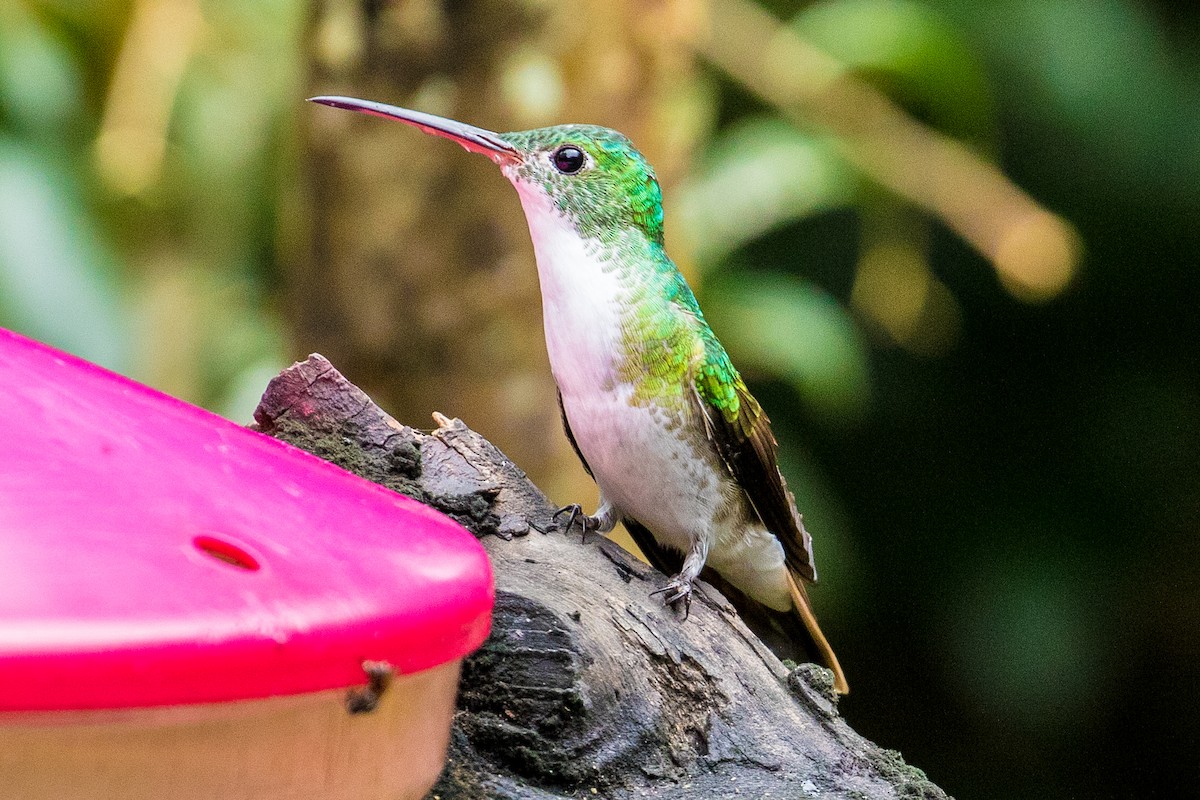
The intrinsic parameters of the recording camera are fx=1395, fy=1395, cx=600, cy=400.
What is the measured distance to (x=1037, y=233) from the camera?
4156 mm

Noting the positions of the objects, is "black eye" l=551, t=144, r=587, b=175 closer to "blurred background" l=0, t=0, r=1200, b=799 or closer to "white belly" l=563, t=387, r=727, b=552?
"white belly" l=563, t=387, r=727, b=552

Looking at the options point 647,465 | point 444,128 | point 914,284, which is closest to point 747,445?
point 647,465

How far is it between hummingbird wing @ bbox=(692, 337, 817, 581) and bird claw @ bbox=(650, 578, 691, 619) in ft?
1.16

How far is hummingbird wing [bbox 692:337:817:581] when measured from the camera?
197cm

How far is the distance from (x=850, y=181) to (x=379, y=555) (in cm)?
406

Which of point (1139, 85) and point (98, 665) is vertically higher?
point (1139, 85)

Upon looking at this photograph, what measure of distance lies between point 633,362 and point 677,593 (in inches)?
14.4

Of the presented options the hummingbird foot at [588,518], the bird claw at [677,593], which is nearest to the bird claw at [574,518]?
the hummingbird foot at [588,518]

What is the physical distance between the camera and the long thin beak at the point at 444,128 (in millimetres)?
1669

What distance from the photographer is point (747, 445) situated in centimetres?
204

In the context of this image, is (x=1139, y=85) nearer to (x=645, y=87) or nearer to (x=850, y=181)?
(x=850, y=181)

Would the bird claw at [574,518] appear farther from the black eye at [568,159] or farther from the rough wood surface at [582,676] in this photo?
the black eye at [568,159]

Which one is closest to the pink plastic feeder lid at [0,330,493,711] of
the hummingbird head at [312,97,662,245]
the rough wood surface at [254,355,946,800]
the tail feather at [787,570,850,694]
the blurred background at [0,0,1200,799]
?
the rough wood surface at [254,355,946,800]

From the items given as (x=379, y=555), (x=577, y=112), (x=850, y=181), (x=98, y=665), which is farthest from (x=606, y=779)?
(x=850, y=181)
